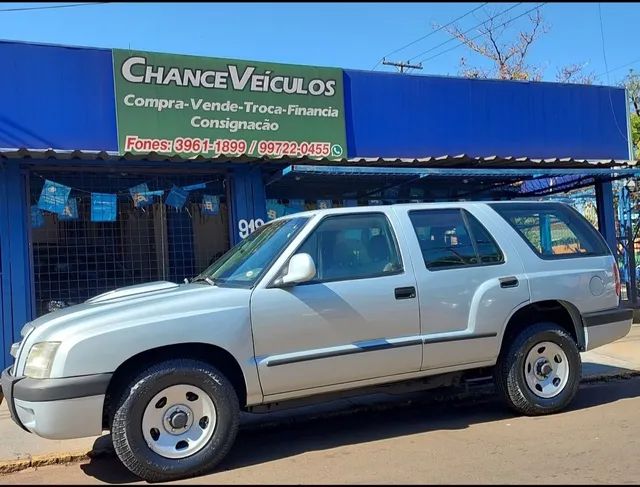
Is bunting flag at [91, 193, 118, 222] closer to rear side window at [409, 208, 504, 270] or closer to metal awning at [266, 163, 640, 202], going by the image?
metal awning at [266, 163, 640, 202]

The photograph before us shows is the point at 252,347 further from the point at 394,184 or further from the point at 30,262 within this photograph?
the point at 394,184

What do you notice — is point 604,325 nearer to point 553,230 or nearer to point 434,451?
point 553,230

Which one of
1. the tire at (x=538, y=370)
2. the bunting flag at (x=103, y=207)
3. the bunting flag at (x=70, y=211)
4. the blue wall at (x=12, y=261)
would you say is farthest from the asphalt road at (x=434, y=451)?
the bunting flag at (x=70, y=211)

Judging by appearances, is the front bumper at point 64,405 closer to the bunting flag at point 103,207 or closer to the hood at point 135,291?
the hood at point 135,291

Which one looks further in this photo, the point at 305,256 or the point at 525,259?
the point at 525,259

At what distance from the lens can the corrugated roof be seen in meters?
7.79

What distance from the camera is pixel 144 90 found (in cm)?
897

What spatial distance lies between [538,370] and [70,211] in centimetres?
614

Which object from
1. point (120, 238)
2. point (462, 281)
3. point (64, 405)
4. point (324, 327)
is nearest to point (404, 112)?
point (120, 238)

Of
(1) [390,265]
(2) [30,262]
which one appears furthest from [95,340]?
(2) [30,262]

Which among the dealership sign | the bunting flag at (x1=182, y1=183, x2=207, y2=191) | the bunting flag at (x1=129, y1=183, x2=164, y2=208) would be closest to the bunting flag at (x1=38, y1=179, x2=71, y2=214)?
the bunting flag at (x1=129, y1=183, x2=164, y2=208)

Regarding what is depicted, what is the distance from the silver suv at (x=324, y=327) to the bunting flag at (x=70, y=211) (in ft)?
12.3

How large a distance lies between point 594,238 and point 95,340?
4.71 metres

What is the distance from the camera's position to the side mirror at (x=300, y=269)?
4766 millimetres
